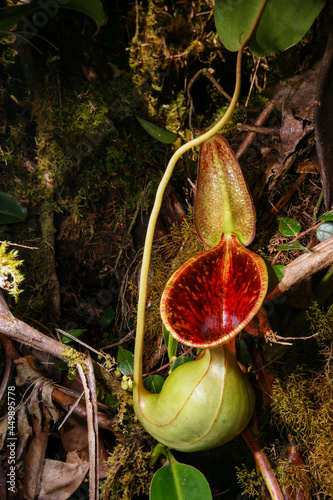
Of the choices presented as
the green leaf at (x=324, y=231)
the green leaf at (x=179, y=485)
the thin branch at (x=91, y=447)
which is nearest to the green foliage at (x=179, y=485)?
the green leaf at (x=179, y=485)

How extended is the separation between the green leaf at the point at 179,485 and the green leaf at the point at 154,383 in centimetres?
25

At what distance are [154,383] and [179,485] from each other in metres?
0.34

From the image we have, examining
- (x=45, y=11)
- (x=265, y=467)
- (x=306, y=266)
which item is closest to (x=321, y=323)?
(x=306, y=266)

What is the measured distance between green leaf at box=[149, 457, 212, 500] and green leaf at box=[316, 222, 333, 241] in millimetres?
902

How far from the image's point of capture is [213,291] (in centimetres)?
129

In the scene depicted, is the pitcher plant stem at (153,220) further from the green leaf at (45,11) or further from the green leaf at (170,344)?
the green leaf at (45,11)

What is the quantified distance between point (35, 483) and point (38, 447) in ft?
0.41

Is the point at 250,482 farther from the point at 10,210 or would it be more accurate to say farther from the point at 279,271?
the point at 10,210

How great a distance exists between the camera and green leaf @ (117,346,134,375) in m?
1.33

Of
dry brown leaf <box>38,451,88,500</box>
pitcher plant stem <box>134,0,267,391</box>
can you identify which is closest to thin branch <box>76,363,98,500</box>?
pitcher plant stem <box>134,0,267,391</box>


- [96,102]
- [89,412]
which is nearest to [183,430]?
[89,412]

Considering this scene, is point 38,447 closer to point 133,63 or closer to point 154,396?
point 154,396

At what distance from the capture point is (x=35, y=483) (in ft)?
4.33

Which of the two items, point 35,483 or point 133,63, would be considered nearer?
point 35,483
